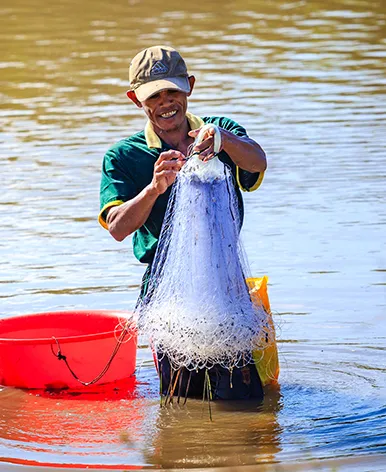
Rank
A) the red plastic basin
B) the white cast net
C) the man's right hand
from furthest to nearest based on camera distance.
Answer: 1. the red plastic basin
2. the white cast net
3. the man's right hand

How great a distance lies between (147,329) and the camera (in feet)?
17.6

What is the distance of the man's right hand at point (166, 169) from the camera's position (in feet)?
16.5

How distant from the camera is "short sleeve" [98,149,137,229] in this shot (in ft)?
17.8

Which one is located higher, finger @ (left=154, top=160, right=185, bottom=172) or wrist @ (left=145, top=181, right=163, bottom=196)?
finger @ (left=154, top=160, right=185, bottom=172)

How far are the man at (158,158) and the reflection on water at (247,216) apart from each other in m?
0.26

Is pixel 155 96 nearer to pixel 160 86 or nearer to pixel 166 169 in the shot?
pixel 160 86

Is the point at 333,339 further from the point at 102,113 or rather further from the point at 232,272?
the point at 102,113

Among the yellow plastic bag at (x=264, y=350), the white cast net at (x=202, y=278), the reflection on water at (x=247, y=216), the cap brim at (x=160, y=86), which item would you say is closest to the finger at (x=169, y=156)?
the white cast net at (x=202, y=278)

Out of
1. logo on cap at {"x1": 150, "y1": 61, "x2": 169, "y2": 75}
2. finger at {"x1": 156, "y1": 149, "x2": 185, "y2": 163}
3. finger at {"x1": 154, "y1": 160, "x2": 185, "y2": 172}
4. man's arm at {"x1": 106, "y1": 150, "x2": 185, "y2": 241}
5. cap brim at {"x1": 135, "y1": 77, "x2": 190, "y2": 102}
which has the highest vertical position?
logo on cap at {"x1": 150, "y1": 61, "x2": 169, "y2": 75}

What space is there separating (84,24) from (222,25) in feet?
8.66

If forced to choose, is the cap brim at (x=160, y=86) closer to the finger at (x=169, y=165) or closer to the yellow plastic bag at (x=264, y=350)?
the finger at (x=169, y=165)

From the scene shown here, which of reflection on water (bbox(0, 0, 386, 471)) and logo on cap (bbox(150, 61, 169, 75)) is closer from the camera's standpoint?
logo on cap (bbox(150, 61, 169, 75))

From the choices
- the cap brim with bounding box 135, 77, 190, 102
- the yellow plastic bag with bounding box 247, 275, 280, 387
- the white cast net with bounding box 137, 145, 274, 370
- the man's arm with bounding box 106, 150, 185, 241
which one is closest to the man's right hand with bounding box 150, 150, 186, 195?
the man's arm with bounding box 106, 150, 185, 241

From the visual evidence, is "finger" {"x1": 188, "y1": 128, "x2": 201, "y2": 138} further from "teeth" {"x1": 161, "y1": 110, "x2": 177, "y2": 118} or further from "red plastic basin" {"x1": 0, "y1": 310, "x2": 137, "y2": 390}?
"red plastic basin" {"x1": 0, "y1": 310, "x2": 137, "y2": 390}
